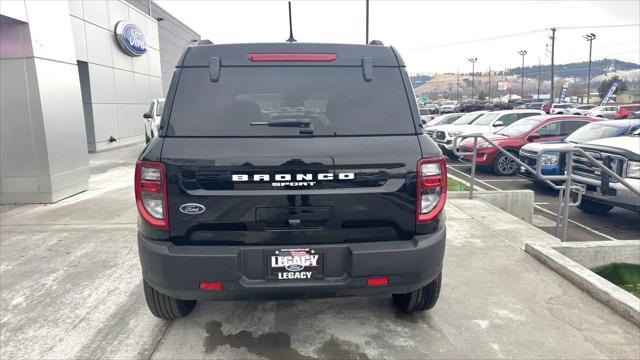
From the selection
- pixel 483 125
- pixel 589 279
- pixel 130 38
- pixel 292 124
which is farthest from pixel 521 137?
pixel 130 38

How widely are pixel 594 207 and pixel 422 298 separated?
5.70 m

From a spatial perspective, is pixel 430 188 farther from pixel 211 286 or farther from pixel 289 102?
pixel 211 286

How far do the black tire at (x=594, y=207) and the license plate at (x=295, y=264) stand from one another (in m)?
6.57

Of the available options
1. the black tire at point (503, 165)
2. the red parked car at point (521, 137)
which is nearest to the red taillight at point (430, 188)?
the red parked car at point (521, 137)

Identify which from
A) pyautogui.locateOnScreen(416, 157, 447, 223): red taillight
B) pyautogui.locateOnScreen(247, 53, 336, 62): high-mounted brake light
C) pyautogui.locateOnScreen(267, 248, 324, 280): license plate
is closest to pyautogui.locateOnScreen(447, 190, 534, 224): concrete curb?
pyautogui.locateOnScreen(416, 157, 447, 223): red taillight

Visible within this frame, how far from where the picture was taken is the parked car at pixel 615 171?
232 inches

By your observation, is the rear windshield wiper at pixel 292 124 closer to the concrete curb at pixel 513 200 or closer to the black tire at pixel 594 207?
the concrete curb at pixel 513 200

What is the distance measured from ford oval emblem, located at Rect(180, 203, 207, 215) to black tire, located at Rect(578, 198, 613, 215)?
7.09 m

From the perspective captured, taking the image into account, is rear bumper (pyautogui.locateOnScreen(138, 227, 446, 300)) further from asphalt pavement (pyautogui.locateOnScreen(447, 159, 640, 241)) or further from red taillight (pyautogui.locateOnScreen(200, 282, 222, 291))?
asphalt pavement (pyautogui.locateOnScreen(447, 159, 640, 241))

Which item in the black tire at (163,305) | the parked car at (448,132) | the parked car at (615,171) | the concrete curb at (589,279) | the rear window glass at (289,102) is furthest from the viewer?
the parked car at (448,132)

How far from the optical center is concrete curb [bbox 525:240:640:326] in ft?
10.6

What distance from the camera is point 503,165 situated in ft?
36.1

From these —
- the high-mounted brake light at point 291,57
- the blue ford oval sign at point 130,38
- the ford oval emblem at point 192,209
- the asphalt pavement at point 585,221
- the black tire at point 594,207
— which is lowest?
the asphalt pavement at point 585,221

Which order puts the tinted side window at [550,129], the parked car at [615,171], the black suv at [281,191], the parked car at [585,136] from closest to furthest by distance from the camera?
the black suv at [281,191]
the parked car at [615,171]
the parked car at [585,136]
the tinted side window at [550,129]
